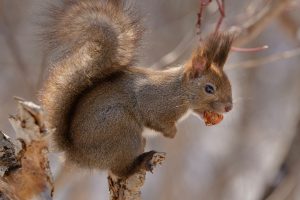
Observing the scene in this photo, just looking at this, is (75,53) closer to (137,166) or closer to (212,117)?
(137,166)

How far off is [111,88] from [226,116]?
68.8 inches

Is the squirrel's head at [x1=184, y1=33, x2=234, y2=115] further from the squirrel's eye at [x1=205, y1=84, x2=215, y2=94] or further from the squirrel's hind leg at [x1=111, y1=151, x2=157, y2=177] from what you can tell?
the squirrel's hind leg at [x1=111, y1=151, x2=157, y2=177]

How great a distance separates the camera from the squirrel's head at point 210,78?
99.8 inches

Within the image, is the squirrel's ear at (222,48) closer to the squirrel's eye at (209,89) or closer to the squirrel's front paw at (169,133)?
the squirrel's eye at (209,89)

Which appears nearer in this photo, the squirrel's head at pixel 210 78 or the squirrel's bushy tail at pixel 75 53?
the squirrel's bushy tail at pixel 75 53

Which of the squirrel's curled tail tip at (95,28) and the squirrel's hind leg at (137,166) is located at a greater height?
the squirrel's curled tail tip at (95,28)

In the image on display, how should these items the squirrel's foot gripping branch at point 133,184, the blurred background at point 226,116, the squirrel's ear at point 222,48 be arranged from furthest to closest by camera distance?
the blurred background at point 226,116
the squirrel's ear at point 222,48
the squirrel's foot gripping branch at point 133,184

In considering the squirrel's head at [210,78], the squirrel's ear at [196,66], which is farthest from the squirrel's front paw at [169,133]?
the squirrel's ear at [196,66]

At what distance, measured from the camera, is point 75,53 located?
8.08 feet

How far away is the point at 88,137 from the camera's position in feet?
7.85

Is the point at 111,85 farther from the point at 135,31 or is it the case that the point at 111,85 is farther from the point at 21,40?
the point at 21,40

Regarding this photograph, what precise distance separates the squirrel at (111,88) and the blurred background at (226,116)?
1.29 m

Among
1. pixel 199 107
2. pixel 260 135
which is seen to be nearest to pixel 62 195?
pixel 260 135

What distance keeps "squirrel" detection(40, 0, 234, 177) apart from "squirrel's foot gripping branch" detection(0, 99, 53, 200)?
1.29ft
